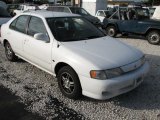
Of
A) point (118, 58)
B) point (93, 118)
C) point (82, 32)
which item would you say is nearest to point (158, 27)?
point (82, 32)

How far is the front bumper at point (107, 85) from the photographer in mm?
3898

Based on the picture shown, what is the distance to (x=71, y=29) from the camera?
204 inches

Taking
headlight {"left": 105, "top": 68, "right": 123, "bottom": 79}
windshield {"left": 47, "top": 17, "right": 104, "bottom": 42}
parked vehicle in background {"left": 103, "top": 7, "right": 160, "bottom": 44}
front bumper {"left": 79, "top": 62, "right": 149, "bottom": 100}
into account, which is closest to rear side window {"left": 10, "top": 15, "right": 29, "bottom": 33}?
windshield {"left": 47, "top": 17, "right": 104, "bottom": 42}

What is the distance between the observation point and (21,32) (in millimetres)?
5836

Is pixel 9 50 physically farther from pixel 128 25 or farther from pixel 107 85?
pixel 128 25

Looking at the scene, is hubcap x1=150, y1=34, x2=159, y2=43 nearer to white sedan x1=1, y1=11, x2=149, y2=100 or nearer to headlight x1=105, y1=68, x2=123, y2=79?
white sedan x1=1, y1=11, x2=149, y2=100

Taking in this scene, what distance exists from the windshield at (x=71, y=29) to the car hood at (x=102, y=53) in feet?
0.73

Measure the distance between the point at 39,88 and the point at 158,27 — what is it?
7.00 metres

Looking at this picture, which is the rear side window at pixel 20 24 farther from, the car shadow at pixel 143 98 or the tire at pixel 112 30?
the tire at pixel 112 30

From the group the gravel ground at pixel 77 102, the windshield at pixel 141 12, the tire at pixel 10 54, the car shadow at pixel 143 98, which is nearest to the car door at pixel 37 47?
the gravel ground at pixel 77 102

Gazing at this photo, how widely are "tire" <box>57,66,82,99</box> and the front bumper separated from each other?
0.15m

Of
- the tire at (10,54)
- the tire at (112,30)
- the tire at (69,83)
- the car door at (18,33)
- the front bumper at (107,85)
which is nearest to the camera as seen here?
the front bumper at (107,85)

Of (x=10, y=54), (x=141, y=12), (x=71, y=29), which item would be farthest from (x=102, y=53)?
(x=141, y=12)

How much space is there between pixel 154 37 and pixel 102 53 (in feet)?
21.9
